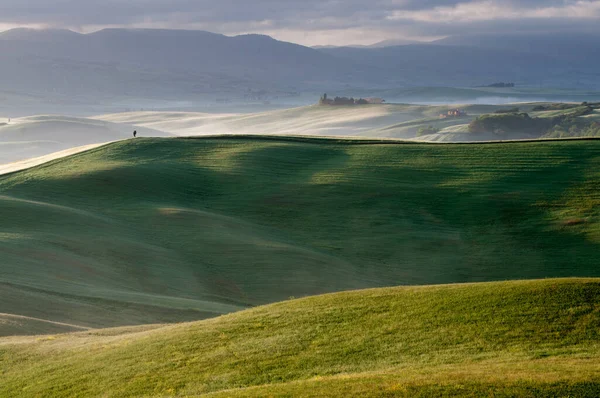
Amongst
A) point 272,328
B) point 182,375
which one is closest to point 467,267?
point 272,328

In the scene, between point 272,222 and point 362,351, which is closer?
point 362,351

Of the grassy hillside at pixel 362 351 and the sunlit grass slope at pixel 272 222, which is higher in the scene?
the grassy hillside at pixel 362 351

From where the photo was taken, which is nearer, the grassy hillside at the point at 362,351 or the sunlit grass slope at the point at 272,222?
the grassy hillside at the point at 362,351

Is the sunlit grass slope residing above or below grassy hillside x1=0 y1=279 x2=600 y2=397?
below

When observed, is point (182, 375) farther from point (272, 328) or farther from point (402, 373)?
point (402, 373)

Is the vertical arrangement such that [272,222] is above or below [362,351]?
below
